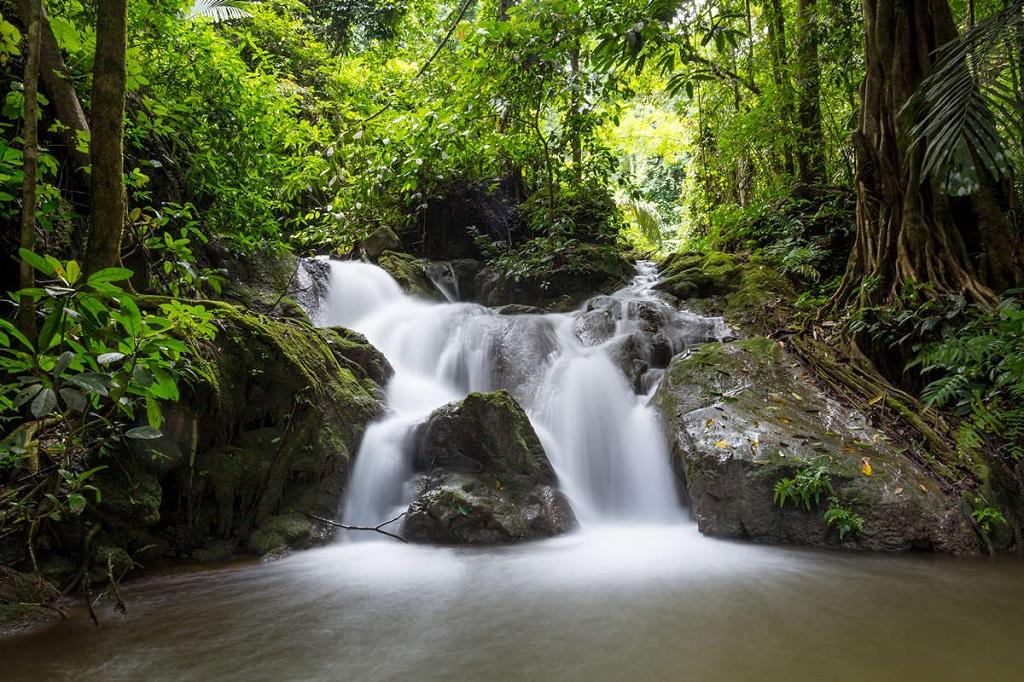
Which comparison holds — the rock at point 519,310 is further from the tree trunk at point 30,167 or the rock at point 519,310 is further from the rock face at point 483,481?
the tree trunk at point 30,167

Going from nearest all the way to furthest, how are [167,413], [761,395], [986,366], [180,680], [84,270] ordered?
[180,680], [84,270], [167,413], [986,366], [761,395]

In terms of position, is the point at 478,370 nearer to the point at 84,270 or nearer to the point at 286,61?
the point at 84,270

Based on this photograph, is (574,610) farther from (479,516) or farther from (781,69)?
(781,69)

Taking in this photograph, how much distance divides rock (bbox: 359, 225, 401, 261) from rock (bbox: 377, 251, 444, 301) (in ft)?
0.77

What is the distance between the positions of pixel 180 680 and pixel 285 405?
2584 mm

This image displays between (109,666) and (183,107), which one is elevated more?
(183,107)

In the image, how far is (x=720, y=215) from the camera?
9.80m

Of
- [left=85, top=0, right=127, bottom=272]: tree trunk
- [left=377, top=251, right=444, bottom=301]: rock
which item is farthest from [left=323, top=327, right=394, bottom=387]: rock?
[left=377, top=251, right=444, bottom=301]: rock

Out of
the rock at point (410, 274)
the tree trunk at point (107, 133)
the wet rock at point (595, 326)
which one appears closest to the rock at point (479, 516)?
the tree trunk at point (107, 133)

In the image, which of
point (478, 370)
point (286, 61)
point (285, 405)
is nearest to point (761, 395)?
point (478, 370)

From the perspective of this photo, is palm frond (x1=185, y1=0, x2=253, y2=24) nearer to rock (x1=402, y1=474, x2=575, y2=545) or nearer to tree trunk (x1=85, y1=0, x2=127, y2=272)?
tree trunk (x1=85, y1=0, x2=127, y2=272)

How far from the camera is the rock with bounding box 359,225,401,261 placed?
10.5 meters

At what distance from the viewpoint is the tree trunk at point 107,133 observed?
3225 millimetres

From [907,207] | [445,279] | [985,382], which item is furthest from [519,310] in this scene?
[985,382]
